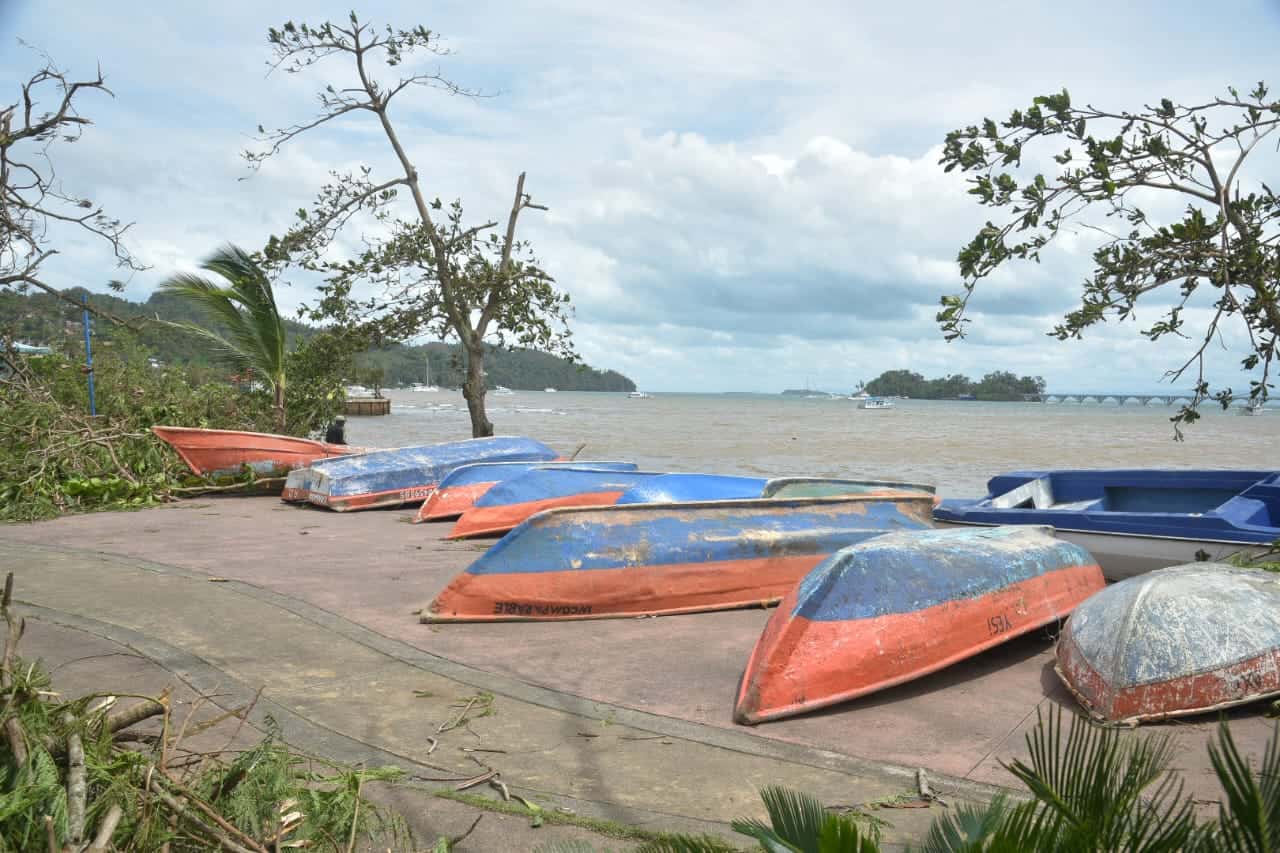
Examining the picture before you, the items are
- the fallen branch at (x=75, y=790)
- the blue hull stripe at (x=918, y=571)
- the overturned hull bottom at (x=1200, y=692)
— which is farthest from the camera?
the blue hull stripe at (x=918, y=571)

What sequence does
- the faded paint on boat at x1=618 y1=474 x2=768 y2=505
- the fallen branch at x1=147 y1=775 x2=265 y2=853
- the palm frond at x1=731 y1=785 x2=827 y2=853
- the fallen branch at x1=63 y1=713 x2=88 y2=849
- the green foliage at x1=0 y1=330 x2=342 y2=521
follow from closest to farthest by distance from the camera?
the palm frond at x1=731 y1=785 x2=827 y2=853 → the fallen branch at x1=63 y1=713 x2=88 y2=849 → the fallen branch at x1=147 y1=775 x2=265 y2=853 → the faded paint on boat at x1=618 y1=474 x2=768 y2=505 → the green foliage at x1=0 y1=330 x2=342 y2=521

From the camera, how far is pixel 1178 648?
13.9ft

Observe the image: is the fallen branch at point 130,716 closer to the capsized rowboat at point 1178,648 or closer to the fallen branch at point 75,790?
the fallen branch at point 75,790

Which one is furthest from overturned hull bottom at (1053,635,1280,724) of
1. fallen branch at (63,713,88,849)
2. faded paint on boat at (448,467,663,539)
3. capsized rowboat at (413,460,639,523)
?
capsized rowboat at (413,460,639,523)

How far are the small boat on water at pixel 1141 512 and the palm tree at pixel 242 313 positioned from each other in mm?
10949

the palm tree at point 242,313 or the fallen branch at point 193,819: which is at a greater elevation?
the palm tree at point 242,313

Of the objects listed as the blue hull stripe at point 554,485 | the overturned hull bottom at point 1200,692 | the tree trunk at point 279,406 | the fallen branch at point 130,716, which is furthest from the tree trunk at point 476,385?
the fallen branch at point 130,716

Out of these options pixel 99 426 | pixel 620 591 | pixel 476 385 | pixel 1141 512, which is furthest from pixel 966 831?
pixel 476 385

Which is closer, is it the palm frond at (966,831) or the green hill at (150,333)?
the palm frond at (966,831)

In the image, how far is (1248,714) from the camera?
432 cm

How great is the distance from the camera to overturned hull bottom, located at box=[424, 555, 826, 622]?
595 centimetres

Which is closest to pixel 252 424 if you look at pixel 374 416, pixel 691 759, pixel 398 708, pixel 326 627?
pixel 326 627

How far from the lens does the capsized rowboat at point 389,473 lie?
11.2 meters

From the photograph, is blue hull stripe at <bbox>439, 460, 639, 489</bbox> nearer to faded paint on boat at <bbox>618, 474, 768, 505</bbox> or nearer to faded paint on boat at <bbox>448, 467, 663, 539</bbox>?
faded paint on boat at <bbox>448, 467, 663, 539</bbox>
